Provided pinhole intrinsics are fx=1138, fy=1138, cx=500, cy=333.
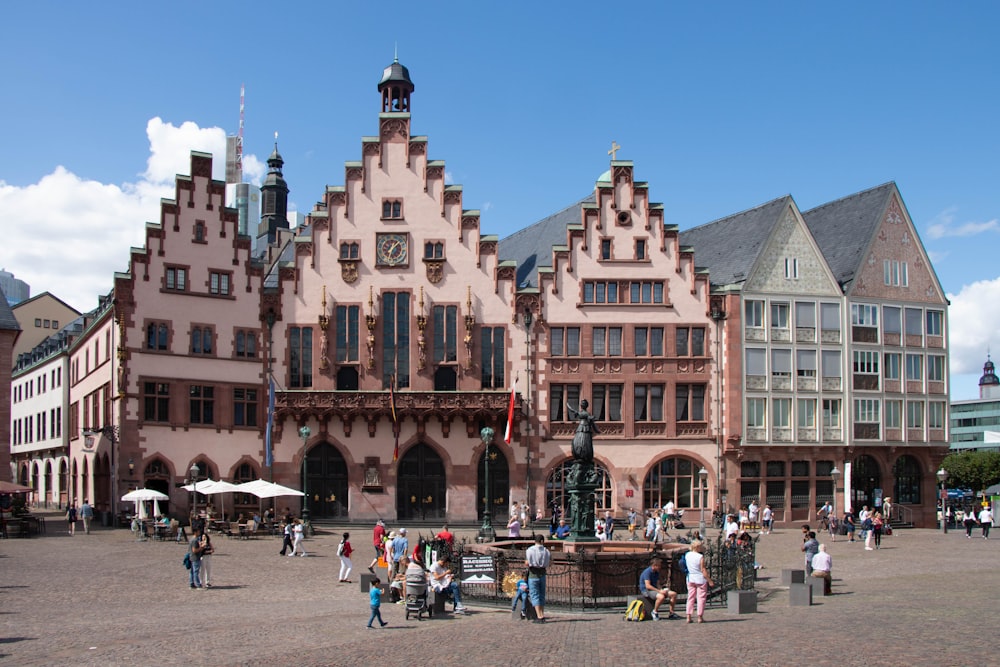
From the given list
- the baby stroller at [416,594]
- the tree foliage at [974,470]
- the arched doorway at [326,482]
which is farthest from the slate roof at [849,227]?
the tree foliage at [974,470]

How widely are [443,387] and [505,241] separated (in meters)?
18.8

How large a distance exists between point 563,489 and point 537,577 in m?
35.3

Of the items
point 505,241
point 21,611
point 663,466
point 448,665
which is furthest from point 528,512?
point 448,665

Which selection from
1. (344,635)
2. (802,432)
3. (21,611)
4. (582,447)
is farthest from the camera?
(802,432)

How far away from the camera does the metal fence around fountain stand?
2745 cm

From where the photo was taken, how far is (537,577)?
25062 mm

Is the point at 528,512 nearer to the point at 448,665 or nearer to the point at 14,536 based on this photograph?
the point at 14,536

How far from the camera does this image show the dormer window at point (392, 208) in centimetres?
6047

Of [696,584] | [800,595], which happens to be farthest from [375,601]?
[800,595]

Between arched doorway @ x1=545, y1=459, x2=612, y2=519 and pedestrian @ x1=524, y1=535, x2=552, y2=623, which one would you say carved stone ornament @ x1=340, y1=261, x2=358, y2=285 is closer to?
arched doorway @ x1=545, y1=459, x2=612, y2=519

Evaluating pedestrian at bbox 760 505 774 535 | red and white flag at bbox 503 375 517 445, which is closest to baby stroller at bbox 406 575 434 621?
red and white flag at bbox 503 375 517 445

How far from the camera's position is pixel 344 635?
23.1 metres

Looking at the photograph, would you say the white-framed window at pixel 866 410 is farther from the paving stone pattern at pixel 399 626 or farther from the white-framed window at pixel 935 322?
the paving stone pattern at pixel 399 626

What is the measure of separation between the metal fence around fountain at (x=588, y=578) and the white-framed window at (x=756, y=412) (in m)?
32.5
